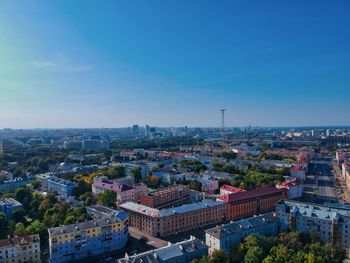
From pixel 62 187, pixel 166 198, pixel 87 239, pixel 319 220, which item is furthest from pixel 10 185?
pixel 319 220

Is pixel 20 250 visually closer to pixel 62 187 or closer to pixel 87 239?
pixel 87 239

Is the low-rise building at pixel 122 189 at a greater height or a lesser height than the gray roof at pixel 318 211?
lesser

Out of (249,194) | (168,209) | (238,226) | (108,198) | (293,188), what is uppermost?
(249,194)

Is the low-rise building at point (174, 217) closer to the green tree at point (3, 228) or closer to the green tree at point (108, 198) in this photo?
the green tree at point (108, 198)

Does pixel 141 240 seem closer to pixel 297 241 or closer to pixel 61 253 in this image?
pixel 61 253

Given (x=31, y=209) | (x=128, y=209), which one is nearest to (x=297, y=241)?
(x=128, y=209)

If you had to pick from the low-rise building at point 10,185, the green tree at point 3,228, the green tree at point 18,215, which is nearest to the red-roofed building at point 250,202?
the green tree at point 18,215
